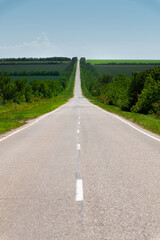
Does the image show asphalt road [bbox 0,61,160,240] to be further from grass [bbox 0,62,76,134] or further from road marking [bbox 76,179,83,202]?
grass [bbox 0,62,76,134]

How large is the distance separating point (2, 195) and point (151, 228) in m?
2.96

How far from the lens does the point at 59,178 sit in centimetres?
638

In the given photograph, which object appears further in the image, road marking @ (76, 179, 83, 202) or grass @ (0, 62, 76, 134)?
grass @ (0, 62, 76, 134)

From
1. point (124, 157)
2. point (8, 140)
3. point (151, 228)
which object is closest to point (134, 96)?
point (8, 140)

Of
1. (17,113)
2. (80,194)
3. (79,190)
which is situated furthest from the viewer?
(17,113)

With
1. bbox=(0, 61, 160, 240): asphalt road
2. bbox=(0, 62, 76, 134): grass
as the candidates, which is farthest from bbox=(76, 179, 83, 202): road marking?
bbox=(0, 62, 76, 134): grass

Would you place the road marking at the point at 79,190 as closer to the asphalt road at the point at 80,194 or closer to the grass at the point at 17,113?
the asphalt road at the point at 80,194

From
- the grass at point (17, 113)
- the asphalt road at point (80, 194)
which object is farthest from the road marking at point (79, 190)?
the grass at point (17, 113)

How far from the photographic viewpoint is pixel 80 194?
17.2 ft

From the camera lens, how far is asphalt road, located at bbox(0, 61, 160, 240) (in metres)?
3.78

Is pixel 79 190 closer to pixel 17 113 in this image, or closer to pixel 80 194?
pixel 80 194

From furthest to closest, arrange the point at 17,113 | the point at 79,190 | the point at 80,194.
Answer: the point at 17,113 → the point at 79,190 → the point at 80,194

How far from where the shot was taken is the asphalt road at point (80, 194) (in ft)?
12.4

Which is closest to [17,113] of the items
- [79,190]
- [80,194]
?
[79,190]
